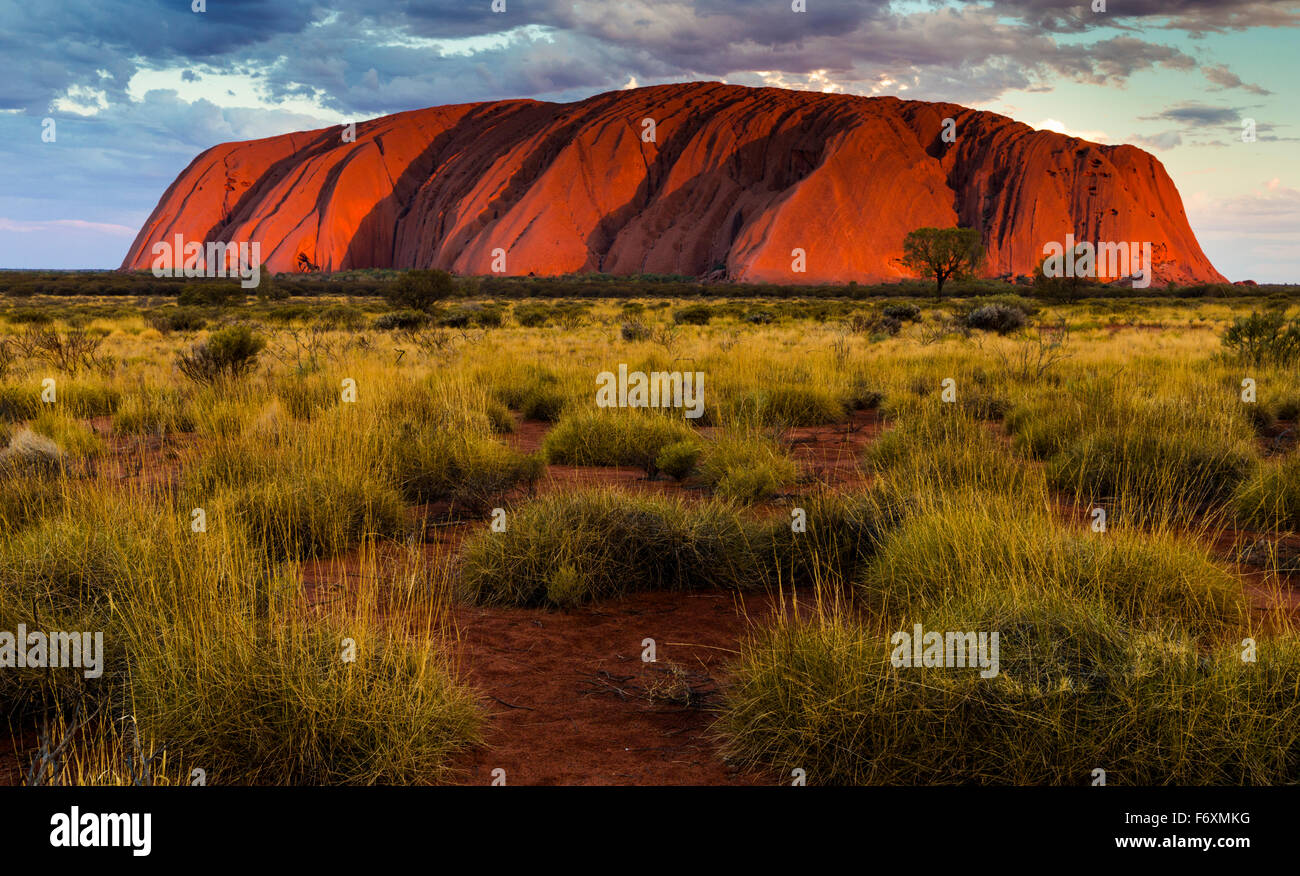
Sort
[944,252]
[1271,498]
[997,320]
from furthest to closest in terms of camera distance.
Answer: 1. [944,252]
2. [997,320]
3. [1271,498]

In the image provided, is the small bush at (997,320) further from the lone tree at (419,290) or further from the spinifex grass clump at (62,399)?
the spinifex grass clump at (62,399)

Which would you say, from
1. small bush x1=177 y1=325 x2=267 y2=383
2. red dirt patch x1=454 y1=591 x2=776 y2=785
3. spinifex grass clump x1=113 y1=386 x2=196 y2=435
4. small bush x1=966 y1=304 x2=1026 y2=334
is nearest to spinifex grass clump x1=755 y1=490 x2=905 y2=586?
red dirt patch x1=454 y1=591 x2=776 y2=785

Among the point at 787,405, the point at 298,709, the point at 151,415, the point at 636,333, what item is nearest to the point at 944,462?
the point at 787,405

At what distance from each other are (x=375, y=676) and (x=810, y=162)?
311 ft

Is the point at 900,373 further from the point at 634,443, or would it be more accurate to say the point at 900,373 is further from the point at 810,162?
the point at 810,162

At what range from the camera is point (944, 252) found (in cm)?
4791

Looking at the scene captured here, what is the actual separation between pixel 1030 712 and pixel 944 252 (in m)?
49.0

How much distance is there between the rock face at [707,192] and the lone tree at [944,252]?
→ 30.9 metres

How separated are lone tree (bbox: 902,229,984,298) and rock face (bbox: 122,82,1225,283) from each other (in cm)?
3088

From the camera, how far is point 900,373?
1309 cm

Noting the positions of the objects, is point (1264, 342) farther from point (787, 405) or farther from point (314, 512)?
point (314, 512)

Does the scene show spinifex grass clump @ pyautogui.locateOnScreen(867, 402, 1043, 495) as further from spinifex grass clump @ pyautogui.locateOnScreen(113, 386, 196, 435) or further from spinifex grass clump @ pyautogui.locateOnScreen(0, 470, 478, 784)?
spinifex grass clump @ pyautogui.locateOnScreen(113, 386, 196, 435)

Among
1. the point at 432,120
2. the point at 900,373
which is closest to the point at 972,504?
the point at 900,373

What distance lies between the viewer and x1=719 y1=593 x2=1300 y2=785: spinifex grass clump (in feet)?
8.60
